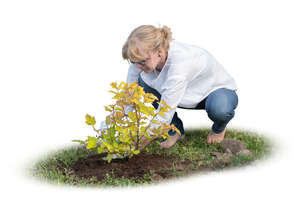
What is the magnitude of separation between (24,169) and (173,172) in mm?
1491

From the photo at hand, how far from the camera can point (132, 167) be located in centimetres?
422

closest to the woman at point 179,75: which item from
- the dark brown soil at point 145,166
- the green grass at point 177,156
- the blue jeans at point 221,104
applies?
the blue jeans at point 221,104

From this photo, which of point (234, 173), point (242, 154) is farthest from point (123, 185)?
A: point (242, 154)

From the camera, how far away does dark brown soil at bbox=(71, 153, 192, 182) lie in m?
→ 4.07

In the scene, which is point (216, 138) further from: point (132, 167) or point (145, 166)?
point (132, 167)

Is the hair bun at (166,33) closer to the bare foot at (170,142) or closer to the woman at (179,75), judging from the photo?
the woman at (179,75)

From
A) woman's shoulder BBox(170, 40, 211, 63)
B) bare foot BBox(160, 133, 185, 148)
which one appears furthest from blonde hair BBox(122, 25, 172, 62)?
bare foot BBox(160, 133, 185, 148)

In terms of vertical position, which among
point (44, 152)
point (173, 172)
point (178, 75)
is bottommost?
point (44, 152)

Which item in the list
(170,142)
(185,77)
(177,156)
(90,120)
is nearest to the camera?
(90,120)

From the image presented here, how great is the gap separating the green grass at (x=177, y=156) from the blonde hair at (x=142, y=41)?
0.91 meters

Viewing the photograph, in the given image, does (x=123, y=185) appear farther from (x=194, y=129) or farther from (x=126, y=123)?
(x=194, y=129)

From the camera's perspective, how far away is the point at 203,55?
187 inches

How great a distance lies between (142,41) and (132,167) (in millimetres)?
1169

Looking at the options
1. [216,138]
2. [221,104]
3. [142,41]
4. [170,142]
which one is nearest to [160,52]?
[142,41]
